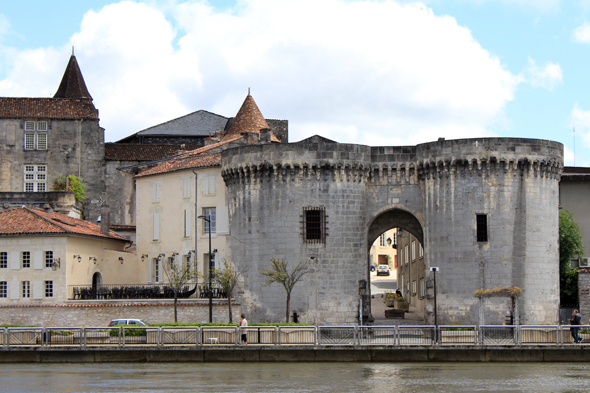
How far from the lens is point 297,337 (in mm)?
40156

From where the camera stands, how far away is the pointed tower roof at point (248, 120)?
70125 mm

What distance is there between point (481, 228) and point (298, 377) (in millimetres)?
16421

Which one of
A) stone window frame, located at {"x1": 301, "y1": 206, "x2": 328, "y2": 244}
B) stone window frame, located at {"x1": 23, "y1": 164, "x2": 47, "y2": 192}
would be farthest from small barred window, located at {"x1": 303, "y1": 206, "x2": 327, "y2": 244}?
stone window frame, located at {"x1": 23, "y1": 164, "x2": 47, "y2": 192}

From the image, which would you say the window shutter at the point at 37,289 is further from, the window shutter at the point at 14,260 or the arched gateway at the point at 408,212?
the arched gateway at the point at 408,212

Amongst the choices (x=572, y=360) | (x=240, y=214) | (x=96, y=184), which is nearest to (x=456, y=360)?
(x=572, y=360)

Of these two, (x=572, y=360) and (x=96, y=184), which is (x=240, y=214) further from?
(x=96, y=184)

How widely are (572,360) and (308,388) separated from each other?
41.6ft

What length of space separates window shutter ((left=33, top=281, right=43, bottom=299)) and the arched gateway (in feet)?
37.1

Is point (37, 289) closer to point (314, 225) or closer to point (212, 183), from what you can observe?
point (212, 183)

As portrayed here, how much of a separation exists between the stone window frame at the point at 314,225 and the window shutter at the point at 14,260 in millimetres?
16632

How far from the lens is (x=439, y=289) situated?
48.0 metres

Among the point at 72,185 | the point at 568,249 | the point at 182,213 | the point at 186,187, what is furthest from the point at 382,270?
the point at 186,187

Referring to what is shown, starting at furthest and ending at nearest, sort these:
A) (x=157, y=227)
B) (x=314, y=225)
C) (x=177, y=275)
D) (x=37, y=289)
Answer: (x=157, y=227) → (x=37, y=289) → (x=177, y=275) → (x=314, y=225)

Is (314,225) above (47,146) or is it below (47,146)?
below
